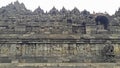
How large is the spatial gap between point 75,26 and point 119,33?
3259 mm

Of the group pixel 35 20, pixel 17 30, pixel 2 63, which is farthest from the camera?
pixel 35 20

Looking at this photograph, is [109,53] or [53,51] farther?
[53,51]

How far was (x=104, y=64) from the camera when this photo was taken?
58.0 ft

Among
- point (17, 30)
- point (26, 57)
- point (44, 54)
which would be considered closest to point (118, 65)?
point (44, 54)

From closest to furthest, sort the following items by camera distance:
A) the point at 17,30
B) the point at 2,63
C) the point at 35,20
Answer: the point at 2,63
the point at 17,30
the point at 35,20

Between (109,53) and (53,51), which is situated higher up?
(53,51)

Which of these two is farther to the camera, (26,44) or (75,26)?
(75,26)

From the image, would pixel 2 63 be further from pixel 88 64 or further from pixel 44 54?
pixel 88 64

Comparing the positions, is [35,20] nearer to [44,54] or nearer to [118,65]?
[44,54]

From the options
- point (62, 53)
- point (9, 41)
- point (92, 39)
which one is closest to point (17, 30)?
point (9, 41)

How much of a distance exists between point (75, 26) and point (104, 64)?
3715 mm

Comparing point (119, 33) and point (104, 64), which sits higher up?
point (119, 33)

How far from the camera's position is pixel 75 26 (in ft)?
64.2

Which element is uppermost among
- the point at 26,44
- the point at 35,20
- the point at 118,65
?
the point at 35,20
